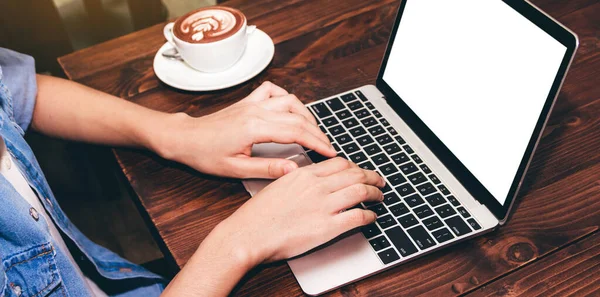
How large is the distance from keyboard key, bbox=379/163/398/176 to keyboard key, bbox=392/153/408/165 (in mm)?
11

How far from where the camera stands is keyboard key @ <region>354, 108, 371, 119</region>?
→ 2.87 feet

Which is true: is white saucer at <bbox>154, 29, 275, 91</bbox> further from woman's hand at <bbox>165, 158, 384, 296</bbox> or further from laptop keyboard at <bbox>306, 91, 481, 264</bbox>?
woman's hand at <bbox>165, 158, 384, 296</bbox>

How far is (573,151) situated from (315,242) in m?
0.42

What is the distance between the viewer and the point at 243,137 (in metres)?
0.78

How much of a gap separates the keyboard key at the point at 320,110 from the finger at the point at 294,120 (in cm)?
8

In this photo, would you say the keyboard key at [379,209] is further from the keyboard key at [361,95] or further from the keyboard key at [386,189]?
the keyboard key at [361,95]

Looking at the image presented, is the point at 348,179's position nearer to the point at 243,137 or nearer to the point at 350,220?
the point at 350,220

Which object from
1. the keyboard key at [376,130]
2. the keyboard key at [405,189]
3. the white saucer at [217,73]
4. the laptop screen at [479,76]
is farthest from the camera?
the white saucer at [217,73]

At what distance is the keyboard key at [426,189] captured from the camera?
0.74 m

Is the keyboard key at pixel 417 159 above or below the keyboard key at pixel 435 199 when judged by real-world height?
below

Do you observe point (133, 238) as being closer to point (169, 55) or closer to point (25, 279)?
point (169, 55)

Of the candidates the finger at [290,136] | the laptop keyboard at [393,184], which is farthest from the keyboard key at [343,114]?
the finger at [290,136]

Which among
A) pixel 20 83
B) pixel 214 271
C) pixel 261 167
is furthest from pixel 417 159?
pixel 20 83

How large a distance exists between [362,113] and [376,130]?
5 centimetres
